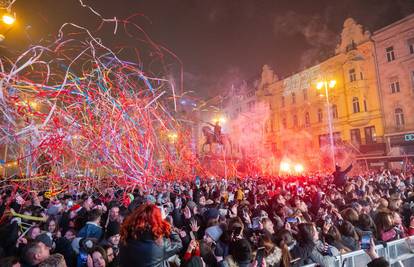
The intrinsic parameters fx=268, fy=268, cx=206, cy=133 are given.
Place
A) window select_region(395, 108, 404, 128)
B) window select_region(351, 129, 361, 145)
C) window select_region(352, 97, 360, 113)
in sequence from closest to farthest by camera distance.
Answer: window select_region(395, 108, 404, 128), window select_region(351, 129, 361, 145), window select_region(352, 97, 360, 113)

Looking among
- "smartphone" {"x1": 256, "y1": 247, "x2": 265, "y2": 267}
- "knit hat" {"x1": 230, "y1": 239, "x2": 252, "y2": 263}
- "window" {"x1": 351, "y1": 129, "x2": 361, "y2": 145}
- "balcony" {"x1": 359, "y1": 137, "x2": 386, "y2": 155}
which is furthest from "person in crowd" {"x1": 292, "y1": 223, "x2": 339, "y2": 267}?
"window" {"x1": 351, "y1": 129, "x2": 361, "y2": 145}

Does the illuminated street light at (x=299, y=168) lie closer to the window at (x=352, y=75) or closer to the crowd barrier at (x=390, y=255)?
the window at (x=352, y=75)

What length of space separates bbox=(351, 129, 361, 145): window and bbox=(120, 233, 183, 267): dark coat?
3175cm

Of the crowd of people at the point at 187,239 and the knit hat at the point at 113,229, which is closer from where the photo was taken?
the crowd of people at the point at 187,239

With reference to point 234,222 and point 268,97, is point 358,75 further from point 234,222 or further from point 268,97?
point 234,222

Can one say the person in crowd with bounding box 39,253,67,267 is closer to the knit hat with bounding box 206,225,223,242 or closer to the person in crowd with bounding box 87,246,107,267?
the person in crowd with bounding box 87,246,107,267

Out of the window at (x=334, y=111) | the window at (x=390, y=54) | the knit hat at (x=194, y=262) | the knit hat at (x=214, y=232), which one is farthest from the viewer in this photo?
the window at (x=334, y=111)

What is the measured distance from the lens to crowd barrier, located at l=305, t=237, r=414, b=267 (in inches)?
156

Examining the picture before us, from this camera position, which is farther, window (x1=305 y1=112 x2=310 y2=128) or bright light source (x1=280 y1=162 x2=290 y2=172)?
window (x1=305 y1=112 x2=310 y2=128)

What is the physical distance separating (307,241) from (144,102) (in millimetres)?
12229

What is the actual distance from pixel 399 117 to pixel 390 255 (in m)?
27.5

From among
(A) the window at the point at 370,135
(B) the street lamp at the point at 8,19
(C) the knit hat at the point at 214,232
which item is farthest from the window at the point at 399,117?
(B) the street lamp at the point at 8,19

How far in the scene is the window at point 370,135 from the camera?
28.3 meters

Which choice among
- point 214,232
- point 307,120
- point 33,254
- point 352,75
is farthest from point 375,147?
point 33,254
